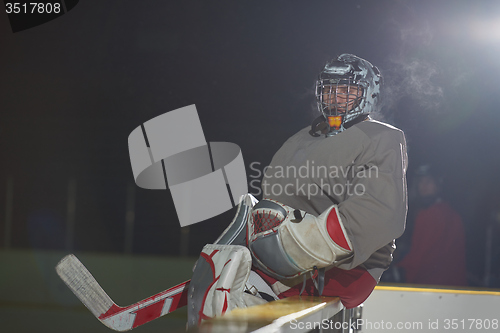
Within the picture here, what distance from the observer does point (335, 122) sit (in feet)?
4.22

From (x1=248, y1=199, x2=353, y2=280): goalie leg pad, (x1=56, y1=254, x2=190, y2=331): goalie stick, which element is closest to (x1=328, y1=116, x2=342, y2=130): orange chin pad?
(x1=248, y1=199, x2=353, y2=280): goalie leg pad

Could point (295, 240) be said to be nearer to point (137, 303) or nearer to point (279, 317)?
point (279, 317)

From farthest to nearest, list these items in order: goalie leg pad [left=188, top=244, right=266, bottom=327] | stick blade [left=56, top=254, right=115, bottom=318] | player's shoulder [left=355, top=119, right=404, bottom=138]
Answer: stick blade [left=56, top=254, right=115, bottom=318], player's shoulder [left=355, top=119, right=404, bottom=138], goalie leg pad [left=188, top=244, right=266, bottom=327]

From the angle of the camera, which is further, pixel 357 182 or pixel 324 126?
pixel 324 126

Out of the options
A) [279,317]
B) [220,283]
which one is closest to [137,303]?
[220,283]

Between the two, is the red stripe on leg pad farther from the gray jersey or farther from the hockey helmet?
the hockey helmet

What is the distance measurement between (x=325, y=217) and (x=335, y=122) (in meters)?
0.28

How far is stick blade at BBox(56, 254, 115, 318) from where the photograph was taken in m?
1.33

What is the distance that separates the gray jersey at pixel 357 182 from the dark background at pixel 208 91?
0.49ft

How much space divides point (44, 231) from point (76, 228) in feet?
1.29

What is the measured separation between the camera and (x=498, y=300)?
169 centimetres

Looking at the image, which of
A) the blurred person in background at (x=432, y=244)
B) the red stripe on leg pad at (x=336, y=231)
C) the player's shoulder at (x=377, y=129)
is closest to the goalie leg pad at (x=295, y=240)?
the red stripe on leg pad at (x=336, y=231)

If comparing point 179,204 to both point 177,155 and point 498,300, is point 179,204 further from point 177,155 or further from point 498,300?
point 498,300

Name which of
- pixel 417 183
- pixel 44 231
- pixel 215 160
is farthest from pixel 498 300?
pixel 44 231
